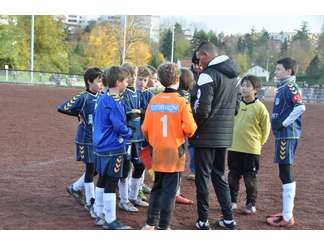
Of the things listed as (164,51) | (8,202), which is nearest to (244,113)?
(8,202)

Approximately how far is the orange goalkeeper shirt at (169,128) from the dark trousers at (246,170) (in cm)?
140

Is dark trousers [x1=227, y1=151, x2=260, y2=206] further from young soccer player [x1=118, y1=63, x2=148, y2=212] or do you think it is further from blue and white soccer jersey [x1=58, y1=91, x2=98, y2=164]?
blue and white soccer jersey [x1=58, y1=91, x2=98, y2=164]

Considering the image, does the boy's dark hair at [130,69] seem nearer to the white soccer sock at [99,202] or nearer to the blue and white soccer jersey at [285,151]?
the white soccer sock at [99,202]

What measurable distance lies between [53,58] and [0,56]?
9.33 metres

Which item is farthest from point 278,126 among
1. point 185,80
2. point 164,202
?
point 164,202

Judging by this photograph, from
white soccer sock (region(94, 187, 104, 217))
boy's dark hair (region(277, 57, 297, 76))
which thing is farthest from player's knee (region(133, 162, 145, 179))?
boy's dark hair (region(277, 57, 297, 76))

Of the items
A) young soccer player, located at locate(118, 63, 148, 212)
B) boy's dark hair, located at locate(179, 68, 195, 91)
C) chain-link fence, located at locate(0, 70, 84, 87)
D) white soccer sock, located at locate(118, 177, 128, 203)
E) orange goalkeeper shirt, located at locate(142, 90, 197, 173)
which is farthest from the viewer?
chain-link fence, located at locate(0, 70, 84, 87)

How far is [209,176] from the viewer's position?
5719 mm

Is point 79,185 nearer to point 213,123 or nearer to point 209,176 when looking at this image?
point 209,176

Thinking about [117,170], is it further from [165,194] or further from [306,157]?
[306,157]

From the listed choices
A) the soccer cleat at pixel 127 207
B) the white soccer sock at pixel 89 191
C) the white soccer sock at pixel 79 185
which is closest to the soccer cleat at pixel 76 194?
the white soccer sock at pixel 79 185

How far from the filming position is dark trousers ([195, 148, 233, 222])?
5625mm

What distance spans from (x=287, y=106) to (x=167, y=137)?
1655mm

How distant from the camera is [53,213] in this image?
6.16 meters
